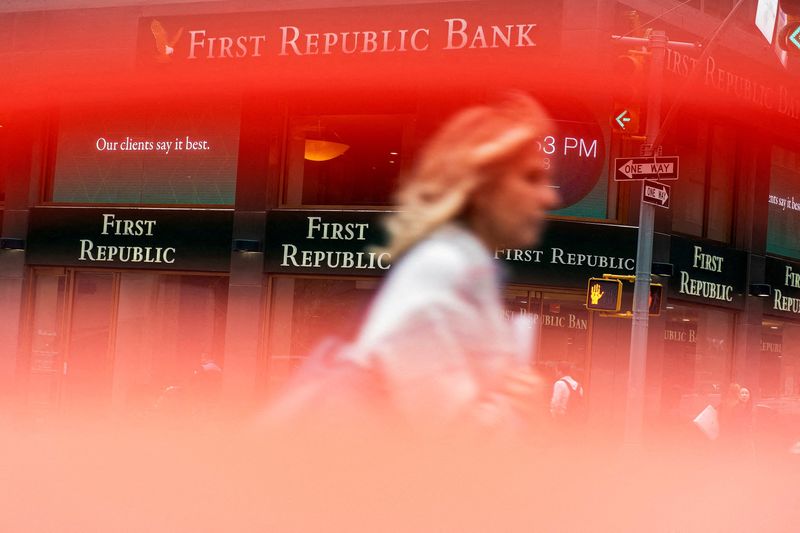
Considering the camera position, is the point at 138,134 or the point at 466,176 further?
the point at 138,134

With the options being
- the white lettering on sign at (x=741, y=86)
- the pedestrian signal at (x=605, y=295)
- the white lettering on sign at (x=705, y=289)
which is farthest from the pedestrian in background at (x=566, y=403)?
the white lettering on sign at (x=741, y=86)

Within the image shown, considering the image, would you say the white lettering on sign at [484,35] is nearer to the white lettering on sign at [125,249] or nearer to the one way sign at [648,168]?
the one way sign at [648,168]

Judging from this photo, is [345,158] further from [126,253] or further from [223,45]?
[126,253]

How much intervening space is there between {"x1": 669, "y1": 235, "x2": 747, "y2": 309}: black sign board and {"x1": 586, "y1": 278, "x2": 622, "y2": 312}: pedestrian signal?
6485 millimetres

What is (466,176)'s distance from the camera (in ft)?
7.48

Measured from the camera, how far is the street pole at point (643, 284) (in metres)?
15.0

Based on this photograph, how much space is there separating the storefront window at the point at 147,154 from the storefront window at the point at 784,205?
12028 millimetres

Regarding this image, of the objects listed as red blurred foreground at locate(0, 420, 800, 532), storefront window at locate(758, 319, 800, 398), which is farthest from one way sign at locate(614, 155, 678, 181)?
storefront window at locate(758, 319, 800, 398)

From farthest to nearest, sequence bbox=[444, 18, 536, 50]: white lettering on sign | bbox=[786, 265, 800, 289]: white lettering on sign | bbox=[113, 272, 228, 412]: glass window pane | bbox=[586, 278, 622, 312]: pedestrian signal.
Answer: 1. bbox=[786, 265, 800, 289]: white lettering on sign
2. bbox=[113, 272, 228, 412]: glass window pane
3. bbox=[444, 18, 536, 50]: white lettering on sign
4. bbox=[586, 278, 622, 312]: pedestrian signal

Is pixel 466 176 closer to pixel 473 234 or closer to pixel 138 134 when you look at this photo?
pixel 473 234

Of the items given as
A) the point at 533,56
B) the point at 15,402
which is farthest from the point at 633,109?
the point at 15,402

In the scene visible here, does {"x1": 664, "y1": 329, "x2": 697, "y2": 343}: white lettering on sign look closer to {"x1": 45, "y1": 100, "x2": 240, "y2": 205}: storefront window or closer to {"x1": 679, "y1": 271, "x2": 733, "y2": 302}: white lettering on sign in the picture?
{"x1": 679, "y1": 271, "x2": 733, "y2": 302}: white lettering on sign

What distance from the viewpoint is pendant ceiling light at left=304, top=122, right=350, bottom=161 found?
68.7ft

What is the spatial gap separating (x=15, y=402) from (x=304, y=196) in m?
7.45
